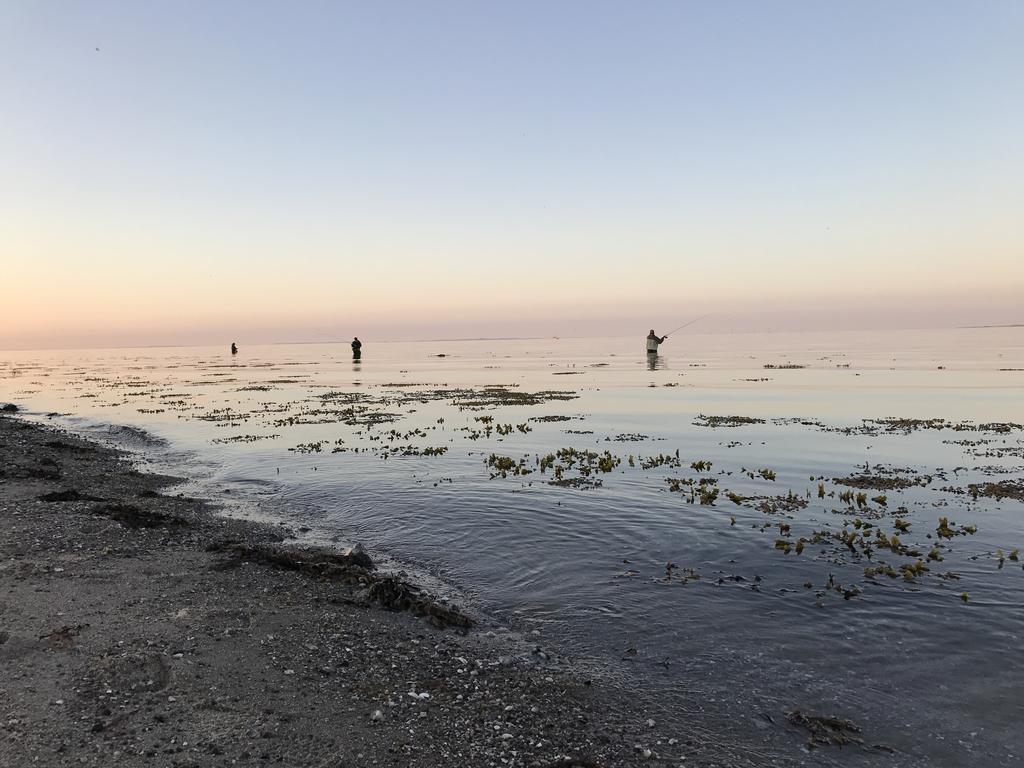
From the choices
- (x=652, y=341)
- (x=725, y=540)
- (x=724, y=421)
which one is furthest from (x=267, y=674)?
(x=652, y=341)

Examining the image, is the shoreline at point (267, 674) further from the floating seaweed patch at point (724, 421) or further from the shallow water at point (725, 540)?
the floating seaweed patch at point (724, 421)

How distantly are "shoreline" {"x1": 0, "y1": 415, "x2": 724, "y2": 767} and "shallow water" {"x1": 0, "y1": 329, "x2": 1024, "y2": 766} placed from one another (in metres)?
1.41


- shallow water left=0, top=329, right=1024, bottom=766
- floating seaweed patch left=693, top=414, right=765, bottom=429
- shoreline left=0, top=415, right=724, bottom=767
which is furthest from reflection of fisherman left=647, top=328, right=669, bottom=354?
shoreline left=0, top=415, right=724, bottom=767

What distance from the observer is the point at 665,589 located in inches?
477

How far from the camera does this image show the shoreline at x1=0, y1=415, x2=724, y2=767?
664 cm

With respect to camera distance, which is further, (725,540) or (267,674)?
(725,540)

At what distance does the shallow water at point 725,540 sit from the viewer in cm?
844

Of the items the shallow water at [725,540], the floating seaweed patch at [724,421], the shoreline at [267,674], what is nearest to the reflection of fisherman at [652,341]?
the shallow water at [725,540]

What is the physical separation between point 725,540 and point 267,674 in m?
11.3

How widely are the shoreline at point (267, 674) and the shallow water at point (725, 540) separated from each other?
1.41 metres

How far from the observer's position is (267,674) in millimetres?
8125

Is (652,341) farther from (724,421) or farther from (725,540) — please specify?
(725,540)

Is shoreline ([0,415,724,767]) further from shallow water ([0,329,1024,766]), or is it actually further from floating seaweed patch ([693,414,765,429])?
floating seaweed patch ([693,414,765,429])

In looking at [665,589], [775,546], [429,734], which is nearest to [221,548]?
[429,734]
